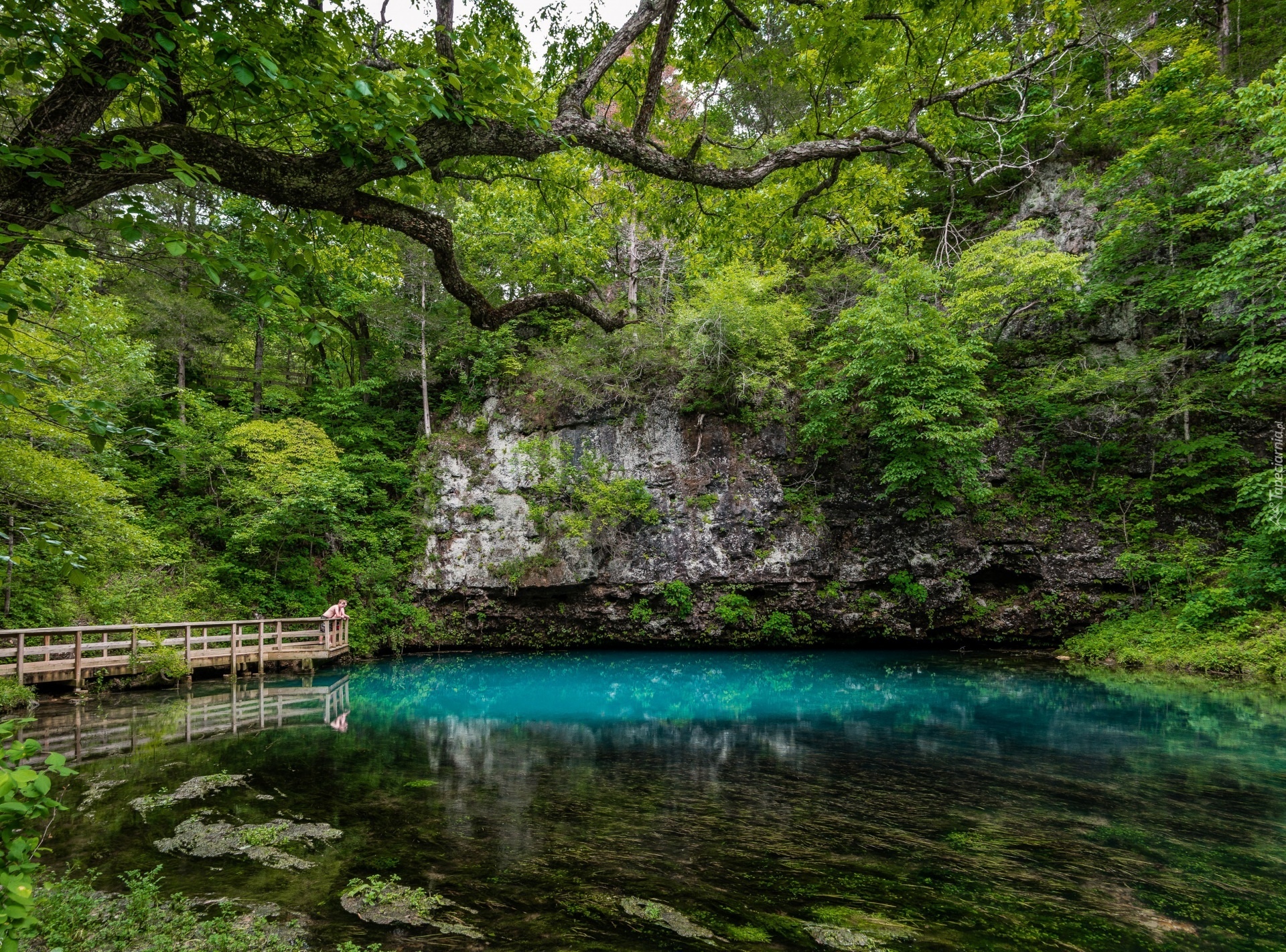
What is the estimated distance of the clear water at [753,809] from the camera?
11.9ft

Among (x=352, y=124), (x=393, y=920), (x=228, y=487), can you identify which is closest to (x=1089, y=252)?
(x=352, y=124)

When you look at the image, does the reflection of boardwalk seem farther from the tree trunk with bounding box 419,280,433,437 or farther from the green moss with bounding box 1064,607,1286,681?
the green moss with bounding box 1064,607,1286,681

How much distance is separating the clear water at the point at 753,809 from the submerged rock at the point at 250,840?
0.13 meters

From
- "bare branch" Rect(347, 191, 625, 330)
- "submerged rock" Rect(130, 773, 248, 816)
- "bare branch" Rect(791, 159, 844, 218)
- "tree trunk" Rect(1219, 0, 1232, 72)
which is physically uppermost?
"tree trunk" Rect(1219, 0, 1232, 72)

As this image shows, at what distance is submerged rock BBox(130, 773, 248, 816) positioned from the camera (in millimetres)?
5363

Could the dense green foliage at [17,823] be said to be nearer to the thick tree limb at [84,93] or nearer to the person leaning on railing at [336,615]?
the thick tree limb at [84,93]

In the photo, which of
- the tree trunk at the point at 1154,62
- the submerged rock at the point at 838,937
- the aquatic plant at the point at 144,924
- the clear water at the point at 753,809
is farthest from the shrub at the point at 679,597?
the tree trunk at the point at 1154,62

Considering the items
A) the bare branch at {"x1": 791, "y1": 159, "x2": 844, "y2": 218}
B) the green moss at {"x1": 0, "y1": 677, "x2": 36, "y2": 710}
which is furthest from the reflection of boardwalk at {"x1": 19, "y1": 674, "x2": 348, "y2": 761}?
the bare branch at {"x1": 791, "y1": 159, "x2": 844, "y2": 218}

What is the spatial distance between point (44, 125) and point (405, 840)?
5.00 meters

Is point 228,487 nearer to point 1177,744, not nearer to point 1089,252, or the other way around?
point 1177,744

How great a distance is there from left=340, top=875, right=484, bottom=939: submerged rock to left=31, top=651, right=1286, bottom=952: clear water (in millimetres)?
104

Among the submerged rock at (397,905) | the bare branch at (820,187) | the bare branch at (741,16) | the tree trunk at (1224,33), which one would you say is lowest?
the submerged rock at (397,905)

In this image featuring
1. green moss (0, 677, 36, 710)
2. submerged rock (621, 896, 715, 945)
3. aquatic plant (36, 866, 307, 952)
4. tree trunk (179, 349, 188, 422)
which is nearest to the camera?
aquatic plant (36, 866, 307, 952)

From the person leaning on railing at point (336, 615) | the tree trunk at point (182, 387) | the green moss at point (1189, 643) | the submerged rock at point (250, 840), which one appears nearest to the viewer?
the submerged rock at point (250, 840)
